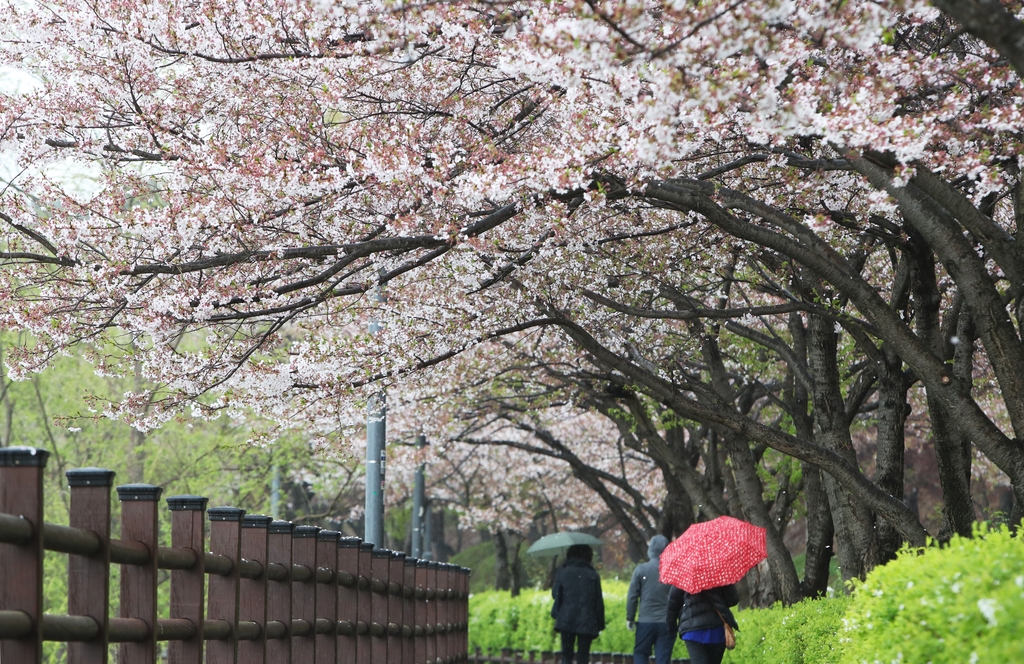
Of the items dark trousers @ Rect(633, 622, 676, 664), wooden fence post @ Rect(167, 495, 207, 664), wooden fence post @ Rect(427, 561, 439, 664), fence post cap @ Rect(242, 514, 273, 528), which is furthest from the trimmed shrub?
wooden fence post @ Rect(167, 495, 207, 664)

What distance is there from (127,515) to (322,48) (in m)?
4.76

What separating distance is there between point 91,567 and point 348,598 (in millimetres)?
3959

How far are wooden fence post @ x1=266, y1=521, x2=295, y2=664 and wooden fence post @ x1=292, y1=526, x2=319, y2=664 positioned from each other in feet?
0.63

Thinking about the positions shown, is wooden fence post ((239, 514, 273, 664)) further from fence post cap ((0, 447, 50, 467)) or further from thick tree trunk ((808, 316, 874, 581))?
thick tree trunk ((808, 316, 874, 581))

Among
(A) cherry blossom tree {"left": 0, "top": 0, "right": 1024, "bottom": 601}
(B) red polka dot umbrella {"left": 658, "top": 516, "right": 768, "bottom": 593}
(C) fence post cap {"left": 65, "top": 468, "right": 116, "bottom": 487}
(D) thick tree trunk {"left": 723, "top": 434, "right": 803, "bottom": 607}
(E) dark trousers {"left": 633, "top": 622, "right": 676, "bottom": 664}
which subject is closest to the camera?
(C) fence post cap {"left": 65, "top": 468, "right": 116, "bottom": 487}

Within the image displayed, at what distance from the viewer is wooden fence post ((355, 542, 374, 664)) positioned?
825cm

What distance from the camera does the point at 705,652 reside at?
29.4 ft

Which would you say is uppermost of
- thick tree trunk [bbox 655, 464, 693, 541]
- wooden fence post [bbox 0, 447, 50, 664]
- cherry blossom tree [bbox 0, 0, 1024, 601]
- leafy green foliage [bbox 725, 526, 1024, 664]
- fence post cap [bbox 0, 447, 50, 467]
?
cherry blossom tree [bbox 0, 0, 1024, 601]

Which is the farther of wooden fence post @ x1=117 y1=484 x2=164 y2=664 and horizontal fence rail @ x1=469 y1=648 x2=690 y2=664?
horizontal fence rail @ x1=469 y1=648 x2=690 y2=664

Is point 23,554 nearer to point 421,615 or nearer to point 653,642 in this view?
point 421,615

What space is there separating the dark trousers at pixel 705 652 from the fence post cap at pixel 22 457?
20.9 ft

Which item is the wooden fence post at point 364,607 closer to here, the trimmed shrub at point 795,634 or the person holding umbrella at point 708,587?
the person holding umbrella at point 708,587

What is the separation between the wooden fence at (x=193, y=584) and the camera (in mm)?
3719

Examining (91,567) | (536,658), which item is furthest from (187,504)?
(536,658)
